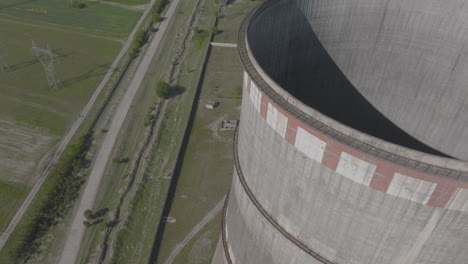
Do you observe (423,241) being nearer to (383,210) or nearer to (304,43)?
(383,210)

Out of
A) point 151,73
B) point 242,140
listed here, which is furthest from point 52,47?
point 242,140

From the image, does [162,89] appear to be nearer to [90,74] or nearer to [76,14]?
[90,74]

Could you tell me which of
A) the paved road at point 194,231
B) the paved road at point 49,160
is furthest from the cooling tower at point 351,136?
the paved road at point 49,160

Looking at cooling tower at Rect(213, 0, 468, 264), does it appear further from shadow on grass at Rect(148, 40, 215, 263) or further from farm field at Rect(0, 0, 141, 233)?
farm field at Rect(0, 0, 141, 233)

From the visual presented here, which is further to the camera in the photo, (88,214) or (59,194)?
(59,194)

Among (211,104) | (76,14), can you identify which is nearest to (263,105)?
(211,104)
